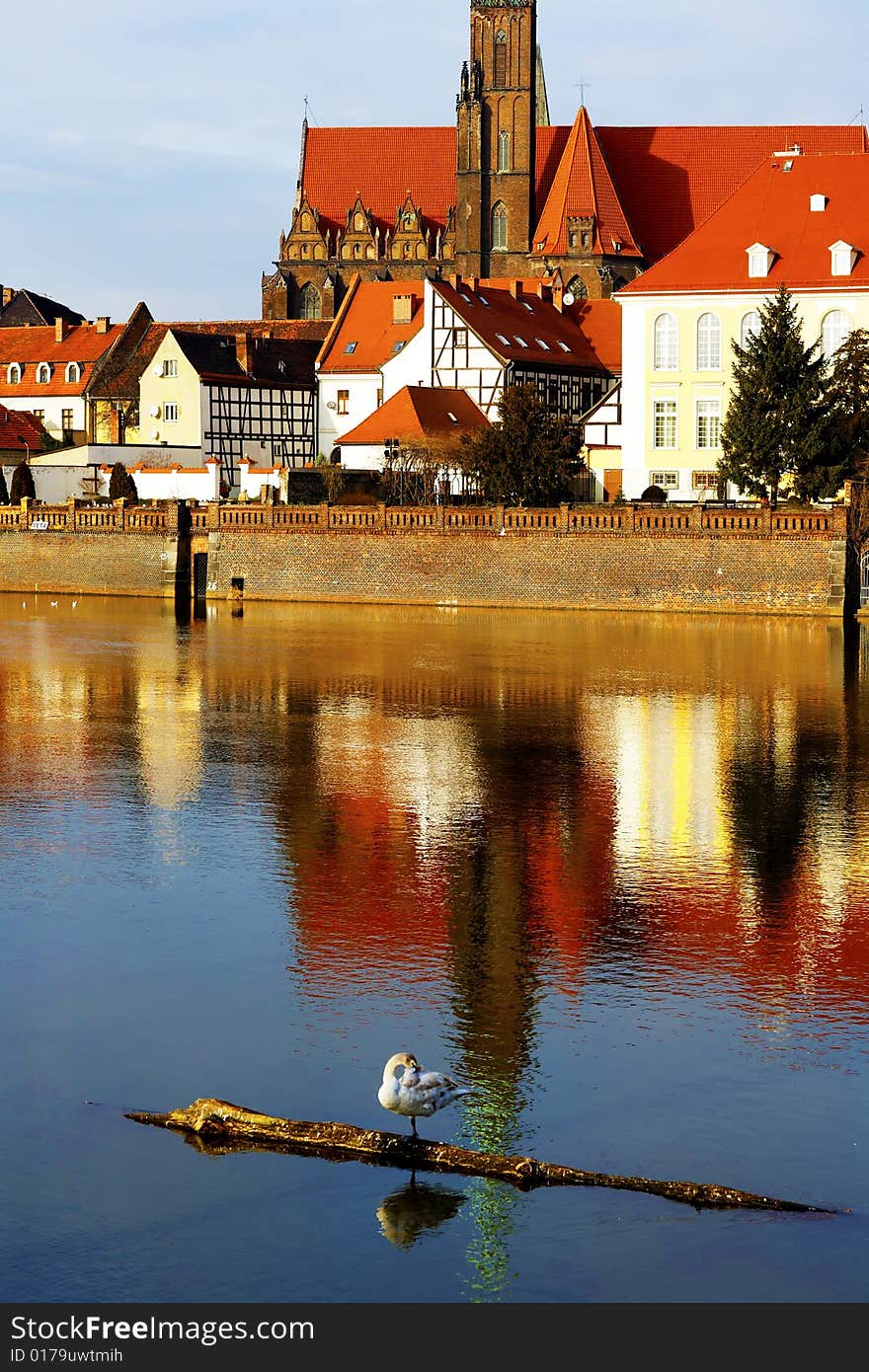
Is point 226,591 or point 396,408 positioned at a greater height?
point 396,408

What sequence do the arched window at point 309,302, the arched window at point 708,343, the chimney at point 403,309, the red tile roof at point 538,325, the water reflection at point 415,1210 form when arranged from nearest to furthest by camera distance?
the water reflection at point 415,1210
the arched window at point 708,343
the red tile roof at point 538,325
the chimney at point 403,309
the arched window at point 309,302

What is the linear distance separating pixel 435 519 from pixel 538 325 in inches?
→ 1118

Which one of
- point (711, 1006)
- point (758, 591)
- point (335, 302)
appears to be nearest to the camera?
point (711, 1006)

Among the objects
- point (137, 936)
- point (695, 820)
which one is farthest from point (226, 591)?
point (137, 936)

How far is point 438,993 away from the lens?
1509 centimetres

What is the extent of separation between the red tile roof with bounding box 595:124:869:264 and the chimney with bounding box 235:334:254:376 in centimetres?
2507

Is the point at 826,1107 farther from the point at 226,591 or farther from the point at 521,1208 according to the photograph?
the point at 226,591

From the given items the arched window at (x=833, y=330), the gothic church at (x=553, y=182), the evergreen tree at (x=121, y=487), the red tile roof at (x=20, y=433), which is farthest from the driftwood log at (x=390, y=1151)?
the gothic church at (x=553, y=182)

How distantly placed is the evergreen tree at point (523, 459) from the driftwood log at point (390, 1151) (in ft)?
187

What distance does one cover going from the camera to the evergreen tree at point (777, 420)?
63.2 metres

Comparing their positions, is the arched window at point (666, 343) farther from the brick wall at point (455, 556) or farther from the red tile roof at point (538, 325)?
the brick wall at point (455, 556)

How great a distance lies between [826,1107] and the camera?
41.4 feet

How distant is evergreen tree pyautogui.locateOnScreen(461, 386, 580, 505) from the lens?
68.6 meters

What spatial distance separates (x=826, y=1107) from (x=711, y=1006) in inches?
89.2
